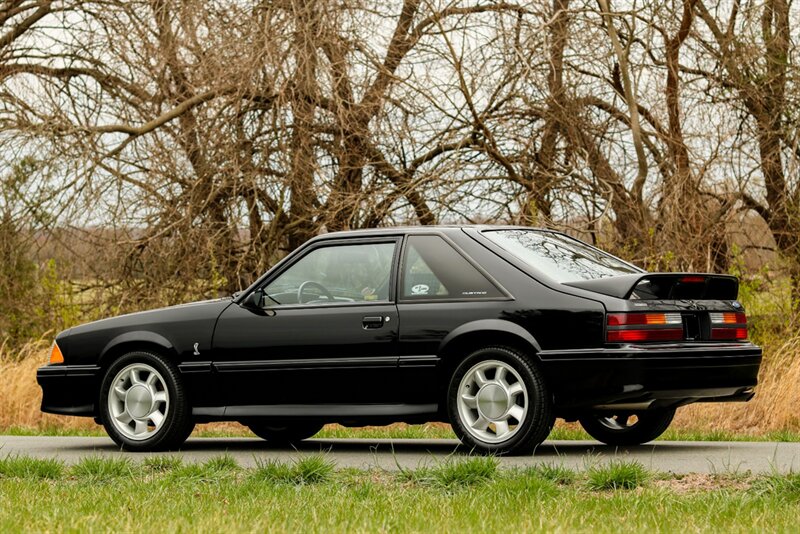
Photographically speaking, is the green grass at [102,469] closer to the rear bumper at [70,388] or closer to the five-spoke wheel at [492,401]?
the rear bumper at [70,388]

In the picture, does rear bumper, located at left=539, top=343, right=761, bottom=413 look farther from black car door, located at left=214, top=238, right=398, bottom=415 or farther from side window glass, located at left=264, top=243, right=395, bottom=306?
side window glass, located at left=264, top=243, right=395, bottom=306

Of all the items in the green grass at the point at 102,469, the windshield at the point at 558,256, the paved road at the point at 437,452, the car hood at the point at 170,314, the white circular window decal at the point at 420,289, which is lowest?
the paved road at the point at 437,452

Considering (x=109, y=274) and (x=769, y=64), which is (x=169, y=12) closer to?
(x=109, y=274)

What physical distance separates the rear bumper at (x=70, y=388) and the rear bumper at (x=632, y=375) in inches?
147

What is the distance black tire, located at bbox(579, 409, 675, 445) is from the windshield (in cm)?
118

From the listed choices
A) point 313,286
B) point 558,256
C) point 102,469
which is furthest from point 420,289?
point 102,469

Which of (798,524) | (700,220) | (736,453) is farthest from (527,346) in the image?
(700,220)

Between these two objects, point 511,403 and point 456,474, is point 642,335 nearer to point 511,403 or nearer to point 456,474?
point 511,403

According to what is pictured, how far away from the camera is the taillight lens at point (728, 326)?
28.9ft

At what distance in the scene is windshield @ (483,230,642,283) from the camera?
894cm

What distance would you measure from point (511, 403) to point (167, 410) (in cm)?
278

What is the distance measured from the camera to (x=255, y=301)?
959cm

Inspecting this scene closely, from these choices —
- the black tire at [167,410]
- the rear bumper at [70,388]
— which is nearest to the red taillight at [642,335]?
the black tire at [167,410]

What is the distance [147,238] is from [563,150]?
19.1ft
